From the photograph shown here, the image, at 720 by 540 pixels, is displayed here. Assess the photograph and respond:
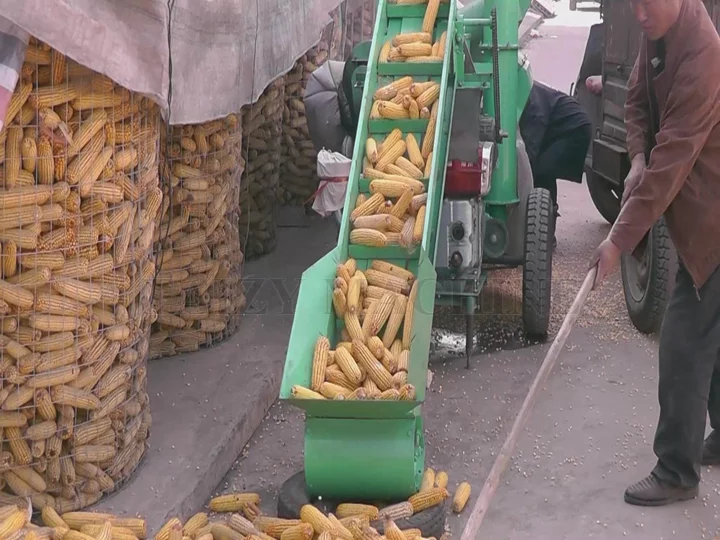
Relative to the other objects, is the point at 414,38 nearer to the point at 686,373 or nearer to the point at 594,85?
the point at 686,373

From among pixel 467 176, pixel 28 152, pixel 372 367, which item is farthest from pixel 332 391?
pixel 467 176

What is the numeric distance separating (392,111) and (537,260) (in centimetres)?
174

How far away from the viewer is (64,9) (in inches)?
141

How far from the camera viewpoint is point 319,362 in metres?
4.29

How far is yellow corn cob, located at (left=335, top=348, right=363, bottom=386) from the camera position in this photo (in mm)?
4246

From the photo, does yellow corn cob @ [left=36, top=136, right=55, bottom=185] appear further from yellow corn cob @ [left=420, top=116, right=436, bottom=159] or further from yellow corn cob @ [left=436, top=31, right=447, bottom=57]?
yellow corn cob @ [left=436, top=31, right=447, bottom=57]

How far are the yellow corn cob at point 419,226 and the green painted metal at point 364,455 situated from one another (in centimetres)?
95

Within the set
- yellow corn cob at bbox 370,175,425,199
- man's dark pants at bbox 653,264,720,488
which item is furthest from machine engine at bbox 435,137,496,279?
man's dark pants at bbox 653,264,720,488

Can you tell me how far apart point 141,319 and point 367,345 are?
1.11 metres

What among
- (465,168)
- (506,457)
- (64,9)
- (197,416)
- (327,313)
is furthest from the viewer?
(465,168)

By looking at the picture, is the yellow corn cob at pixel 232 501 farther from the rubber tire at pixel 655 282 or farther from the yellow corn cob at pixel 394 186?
the rubber tire at pixel 655 282

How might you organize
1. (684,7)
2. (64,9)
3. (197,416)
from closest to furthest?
(64,9) → (684,7) → (197,416)

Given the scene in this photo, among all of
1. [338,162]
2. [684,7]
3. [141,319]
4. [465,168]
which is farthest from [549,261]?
[141,319]

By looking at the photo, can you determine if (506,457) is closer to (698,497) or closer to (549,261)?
(698,497)
